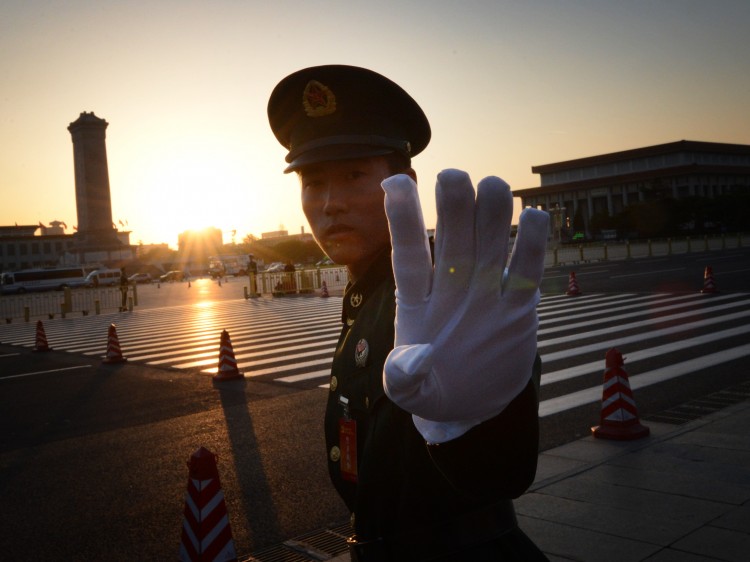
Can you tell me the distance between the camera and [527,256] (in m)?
1.21

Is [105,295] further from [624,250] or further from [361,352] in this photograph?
[361,352]

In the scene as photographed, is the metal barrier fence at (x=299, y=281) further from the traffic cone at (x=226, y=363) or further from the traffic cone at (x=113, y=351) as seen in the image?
the traffic cone at (x=226, y=363)

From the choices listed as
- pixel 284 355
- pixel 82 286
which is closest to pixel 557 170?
pixel 82 286

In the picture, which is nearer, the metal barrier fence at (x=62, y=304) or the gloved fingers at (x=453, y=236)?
the gloved fingers at (x=453, y=236)

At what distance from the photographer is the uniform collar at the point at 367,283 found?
1.82 meters

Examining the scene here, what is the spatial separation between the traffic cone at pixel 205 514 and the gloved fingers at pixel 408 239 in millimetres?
2428

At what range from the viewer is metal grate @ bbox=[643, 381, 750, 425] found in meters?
7.01

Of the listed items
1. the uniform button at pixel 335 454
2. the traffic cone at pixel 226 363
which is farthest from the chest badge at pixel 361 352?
the traffic cone at pixel 226 363

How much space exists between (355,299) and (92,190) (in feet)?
357

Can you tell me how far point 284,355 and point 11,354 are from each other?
300 inches

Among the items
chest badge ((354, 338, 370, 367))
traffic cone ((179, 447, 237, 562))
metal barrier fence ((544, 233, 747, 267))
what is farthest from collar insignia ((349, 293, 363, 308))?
metal barrier fence ((544, 233, 747, 267))

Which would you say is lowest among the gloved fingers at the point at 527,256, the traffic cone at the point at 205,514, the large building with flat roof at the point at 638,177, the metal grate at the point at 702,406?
the metal grate at the point at 702,406

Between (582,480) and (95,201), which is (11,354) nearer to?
(582,480)

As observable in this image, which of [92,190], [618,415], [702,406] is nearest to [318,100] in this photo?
[618,415]
